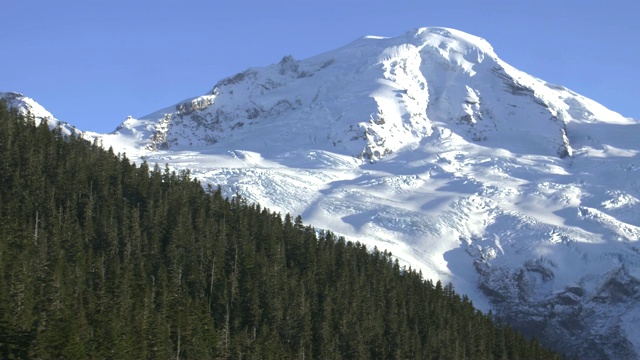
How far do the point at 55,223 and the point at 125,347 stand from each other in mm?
57701

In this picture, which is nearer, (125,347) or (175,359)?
(125,347)

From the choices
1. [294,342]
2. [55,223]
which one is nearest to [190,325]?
[294,342]

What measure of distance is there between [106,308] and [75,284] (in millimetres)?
8152

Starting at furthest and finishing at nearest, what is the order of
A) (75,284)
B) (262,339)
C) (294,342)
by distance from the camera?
(294,342) < (262,339) < (75,284)

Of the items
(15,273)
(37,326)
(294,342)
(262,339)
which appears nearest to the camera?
(37,326)

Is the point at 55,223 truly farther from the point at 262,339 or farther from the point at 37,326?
the point at 37,326

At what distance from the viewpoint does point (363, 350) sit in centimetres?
18788

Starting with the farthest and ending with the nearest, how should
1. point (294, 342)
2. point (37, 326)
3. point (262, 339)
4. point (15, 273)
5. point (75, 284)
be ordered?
1. point (294, 342)
2. point (262, 339)
3. point (75, 284)
4. point (15, 273)
5. point (37, 326)

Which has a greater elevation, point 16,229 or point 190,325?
point 16,229

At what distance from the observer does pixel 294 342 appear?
18525cm

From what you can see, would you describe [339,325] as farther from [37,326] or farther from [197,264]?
[37,326]

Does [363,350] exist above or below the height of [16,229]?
below

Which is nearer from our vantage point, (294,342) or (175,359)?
(175,359)

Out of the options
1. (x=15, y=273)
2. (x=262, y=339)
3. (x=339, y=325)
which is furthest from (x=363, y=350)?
(x=15, y=273)
